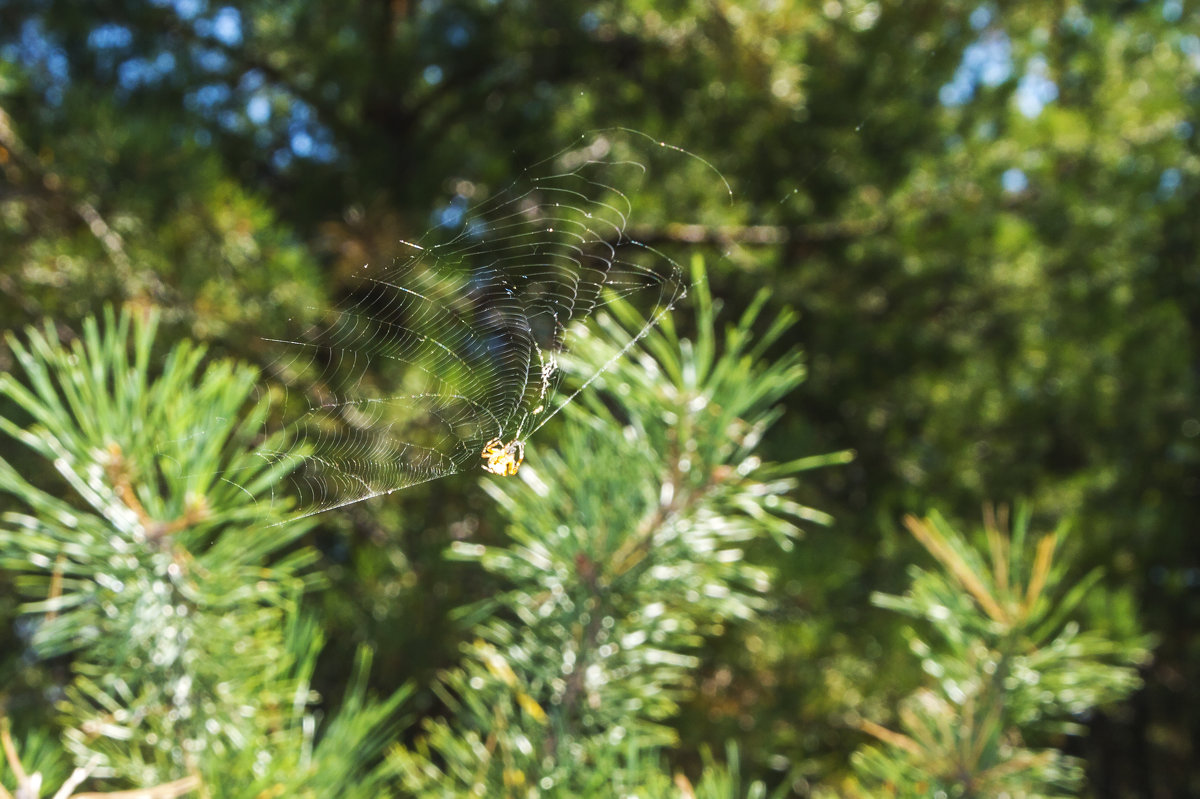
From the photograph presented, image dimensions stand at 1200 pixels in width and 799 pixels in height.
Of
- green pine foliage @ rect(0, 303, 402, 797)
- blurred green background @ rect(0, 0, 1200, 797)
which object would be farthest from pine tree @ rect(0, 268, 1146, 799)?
blurred green background @ rect(0, 0, 1200, 797)

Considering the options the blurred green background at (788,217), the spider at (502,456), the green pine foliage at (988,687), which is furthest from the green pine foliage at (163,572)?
the blurred green background at (788,217)

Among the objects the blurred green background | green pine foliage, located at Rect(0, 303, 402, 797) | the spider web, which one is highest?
the blurred green background

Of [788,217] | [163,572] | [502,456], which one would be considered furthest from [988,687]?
[788,217]

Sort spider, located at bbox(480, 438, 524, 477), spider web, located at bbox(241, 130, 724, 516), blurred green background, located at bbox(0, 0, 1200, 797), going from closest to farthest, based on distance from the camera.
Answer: spider, located at bbox(480, 438, 524, 477), spider web, located at bbox(241, 130, 724, 516), blurred green background, located at bbox(0, 0, 1200, 797)

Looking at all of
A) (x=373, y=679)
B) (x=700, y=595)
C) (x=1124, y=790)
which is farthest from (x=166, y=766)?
(x=1124, y=790)

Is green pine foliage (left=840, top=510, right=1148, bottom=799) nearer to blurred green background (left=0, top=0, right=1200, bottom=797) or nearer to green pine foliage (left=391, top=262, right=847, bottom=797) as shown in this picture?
green pine foliage (left=391, top=262, right=847, bottom=797)

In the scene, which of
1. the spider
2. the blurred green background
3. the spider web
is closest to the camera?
the spider

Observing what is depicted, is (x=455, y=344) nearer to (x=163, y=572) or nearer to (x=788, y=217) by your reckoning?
(x=163, y=572)
